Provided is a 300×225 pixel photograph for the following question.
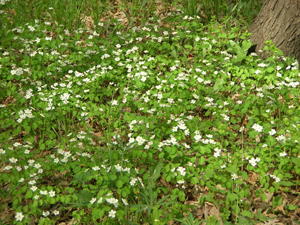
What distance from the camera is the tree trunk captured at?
3.16 m

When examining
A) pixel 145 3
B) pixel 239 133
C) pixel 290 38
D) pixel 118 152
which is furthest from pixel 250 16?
Answer: pixel 118 152

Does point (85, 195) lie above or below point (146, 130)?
below

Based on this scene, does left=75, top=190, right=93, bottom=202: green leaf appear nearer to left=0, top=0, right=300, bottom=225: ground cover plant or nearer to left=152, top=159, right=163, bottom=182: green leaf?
left=0, top=0, right=300, bottom=225: ground cover plant

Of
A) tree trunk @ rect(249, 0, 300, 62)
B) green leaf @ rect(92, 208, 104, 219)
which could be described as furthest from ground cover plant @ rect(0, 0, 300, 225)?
tree trunk @ rect(249, 0, 300, 62)

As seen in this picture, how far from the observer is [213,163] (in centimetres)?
222

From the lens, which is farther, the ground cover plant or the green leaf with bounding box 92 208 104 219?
the ground cover plant

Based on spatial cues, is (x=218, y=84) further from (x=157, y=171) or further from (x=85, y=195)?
(x=85, y=195)

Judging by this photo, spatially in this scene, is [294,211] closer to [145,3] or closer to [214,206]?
[214,206]

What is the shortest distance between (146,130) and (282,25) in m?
1.98

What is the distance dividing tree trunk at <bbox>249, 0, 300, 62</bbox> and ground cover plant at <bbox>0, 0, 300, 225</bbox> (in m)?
0.24

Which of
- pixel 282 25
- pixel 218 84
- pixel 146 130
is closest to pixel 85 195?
pixel 146 130

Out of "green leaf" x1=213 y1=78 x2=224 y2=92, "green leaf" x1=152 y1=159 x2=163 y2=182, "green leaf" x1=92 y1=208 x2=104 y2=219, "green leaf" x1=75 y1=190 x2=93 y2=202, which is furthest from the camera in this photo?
"green leaf" x1=213 y1=78 x2=224 y2=92

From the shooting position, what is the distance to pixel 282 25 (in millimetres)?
3230

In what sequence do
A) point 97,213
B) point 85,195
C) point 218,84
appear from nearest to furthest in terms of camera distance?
1. point 97,213
2. point 85,195
3. point 218,84
